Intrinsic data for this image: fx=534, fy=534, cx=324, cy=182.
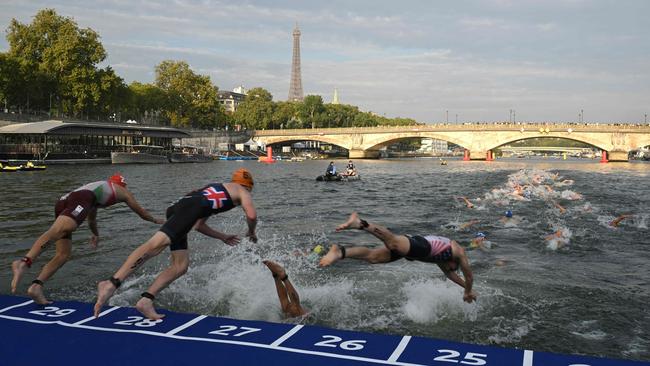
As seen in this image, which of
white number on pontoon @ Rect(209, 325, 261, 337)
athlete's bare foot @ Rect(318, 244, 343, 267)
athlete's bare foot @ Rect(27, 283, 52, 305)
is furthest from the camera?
athlete's bare foot @ Rect(27, 283, 52, 305)

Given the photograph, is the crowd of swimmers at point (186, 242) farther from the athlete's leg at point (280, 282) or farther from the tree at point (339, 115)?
the tree at point (339, 115)

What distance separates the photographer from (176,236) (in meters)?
7.64

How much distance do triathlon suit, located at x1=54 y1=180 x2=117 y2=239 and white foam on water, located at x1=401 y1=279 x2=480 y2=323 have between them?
5.57 metres

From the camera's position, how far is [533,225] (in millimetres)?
20969

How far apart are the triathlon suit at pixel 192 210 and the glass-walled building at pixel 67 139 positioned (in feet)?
210

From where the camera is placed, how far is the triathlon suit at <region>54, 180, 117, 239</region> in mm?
8609

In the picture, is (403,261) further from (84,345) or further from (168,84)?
(168,84)

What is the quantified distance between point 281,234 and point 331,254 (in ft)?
39.6

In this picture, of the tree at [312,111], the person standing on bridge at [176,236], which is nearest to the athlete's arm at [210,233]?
the person standing on bridge at [176,236]

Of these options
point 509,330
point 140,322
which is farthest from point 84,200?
point 509,330

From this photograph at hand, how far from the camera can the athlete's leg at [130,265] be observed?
746 cm

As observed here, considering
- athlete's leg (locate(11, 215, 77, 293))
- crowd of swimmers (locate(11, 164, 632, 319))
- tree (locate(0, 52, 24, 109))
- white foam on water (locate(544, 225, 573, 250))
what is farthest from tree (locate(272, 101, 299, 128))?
athlete's leg (locate(11, 215, 77, 293))

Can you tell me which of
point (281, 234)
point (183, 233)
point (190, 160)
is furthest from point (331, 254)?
point (190, 160)

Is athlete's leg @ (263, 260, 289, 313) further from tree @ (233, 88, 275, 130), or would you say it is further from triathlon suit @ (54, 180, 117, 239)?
tree @ (233, 88, 275, 130)
